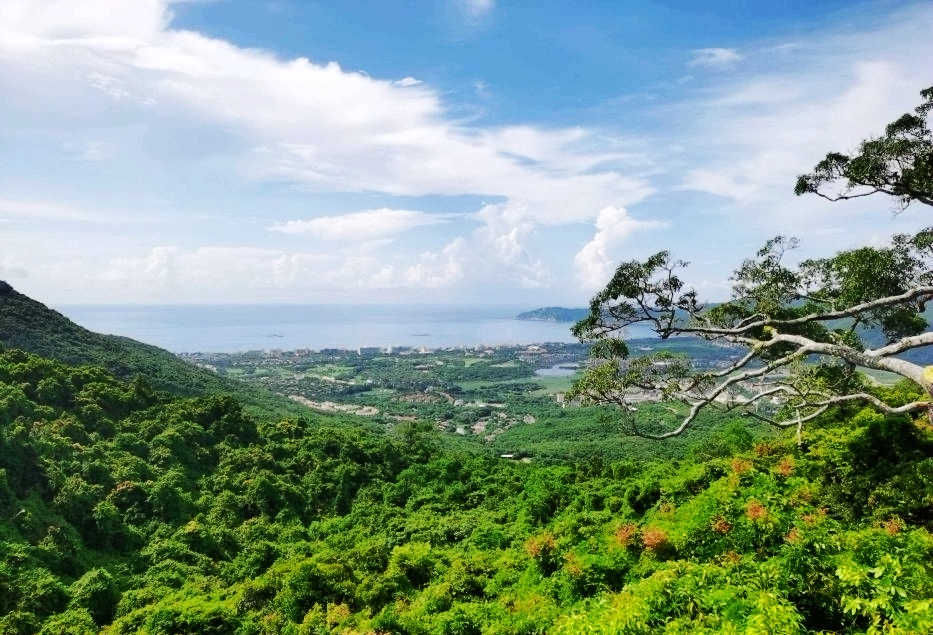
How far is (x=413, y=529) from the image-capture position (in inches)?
923

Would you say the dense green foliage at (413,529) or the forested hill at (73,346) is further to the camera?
the forested hill at (73,346)

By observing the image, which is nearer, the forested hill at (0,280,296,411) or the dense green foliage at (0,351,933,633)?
the dense green foliage at (0,351,933,633)

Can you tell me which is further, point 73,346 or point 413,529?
point 73,346

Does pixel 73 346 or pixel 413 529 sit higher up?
pixel 73 346

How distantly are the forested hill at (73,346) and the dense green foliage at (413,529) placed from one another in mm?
19821

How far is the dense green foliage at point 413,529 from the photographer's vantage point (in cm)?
627

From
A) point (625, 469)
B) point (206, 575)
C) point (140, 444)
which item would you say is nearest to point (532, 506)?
point (625, 469)

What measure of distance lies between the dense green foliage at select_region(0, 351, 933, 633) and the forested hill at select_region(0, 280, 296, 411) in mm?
19821

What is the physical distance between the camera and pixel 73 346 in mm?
52125

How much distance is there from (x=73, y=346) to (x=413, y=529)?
48126 millimetres

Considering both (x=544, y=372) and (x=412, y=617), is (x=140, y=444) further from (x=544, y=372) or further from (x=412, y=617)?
(x=544, y=372)

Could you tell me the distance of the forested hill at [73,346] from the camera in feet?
159

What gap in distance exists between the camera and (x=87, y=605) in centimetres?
1636

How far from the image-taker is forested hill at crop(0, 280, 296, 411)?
48500mm
